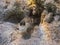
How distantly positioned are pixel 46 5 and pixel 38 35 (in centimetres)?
34

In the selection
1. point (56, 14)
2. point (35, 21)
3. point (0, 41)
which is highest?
point (56, 14)

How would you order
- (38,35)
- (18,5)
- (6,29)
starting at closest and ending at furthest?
1. (38,35)
2. (6,29)
3. (18,5)

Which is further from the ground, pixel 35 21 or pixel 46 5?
pixel 46 5

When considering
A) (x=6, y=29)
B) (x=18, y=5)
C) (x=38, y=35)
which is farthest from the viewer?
(x=18, y=5)

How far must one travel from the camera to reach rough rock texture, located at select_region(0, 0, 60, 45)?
164 cm

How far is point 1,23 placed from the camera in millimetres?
1981

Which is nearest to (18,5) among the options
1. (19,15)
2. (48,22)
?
(19,15)

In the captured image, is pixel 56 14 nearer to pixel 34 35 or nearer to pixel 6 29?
pixel 34 35

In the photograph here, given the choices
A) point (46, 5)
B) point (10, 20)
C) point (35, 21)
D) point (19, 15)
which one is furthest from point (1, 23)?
point (46, 5)

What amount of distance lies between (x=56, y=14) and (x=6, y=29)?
0.58 metres

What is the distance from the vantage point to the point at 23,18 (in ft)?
6.32

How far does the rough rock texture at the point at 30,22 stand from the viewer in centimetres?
164

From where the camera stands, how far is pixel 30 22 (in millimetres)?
1843

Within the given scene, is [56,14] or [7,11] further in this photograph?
[7,11]
